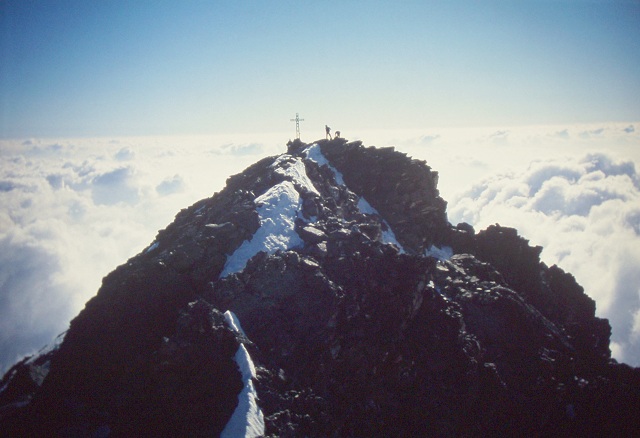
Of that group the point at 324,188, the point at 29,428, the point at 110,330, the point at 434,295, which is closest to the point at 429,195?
the point at 324,188

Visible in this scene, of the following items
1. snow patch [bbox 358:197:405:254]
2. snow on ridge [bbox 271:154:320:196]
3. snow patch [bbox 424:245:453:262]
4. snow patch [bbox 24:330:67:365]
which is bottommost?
snow patch [bbox 24:330:67:365]

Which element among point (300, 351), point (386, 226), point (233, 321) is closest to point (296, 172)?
point (386, 226)

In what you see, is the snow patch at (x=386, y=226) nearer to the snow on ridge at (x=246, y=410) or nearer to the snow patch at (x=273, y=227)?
the snow patch at (x=273, y=227)

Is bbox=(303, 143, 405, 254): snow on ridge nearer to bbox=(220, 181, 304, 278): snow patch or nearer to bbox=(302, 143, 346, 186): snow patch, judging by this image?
bbox=(302, 143, 346, 186): snow patch

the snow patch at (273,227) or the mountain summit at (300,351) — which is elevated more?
the snow patch at (273,227)

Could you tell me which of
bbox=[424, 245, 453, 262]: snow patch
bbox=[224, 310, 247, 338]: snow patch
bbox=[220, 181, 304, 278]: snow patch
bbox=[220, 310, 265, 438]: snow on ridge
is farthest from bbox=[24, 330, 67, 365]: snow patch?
bbox=[424, 245, 453, 262]: snow patch

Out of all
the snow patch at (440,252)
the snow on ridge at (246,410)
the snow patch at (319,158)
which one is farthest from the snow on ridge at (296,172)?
the snow on ridge at (246,410)
